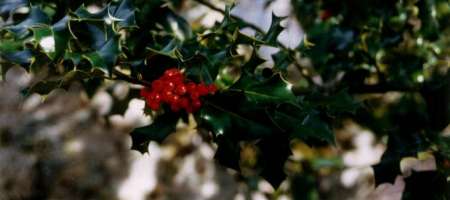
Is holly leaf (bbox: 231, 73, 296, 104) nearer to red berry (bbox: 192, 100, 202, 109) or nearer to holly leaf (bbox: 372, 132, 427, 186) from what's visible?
red berry (bbox: 192, 100, 202, 109)

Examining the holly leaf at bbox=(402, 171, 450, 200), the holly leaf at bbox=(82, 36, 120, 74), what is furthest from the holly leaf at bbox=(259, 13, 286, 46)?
the holly leaf at bbox=(402, 171, 450, 200)

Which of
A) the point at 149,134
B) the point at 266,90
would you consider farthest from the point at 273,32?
the point at 149,134

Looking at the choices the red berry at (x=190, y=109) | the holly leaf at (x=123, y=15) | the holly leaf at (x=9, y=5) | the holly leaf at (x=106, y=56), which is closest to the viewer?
the holly leaf at (x=106, y=56)

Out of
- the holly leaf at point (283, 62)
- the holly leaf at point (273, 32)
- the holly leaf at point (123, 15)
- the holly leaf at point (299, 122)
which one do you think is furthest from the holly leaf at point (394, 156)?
the holly leaf at point (123, 15)

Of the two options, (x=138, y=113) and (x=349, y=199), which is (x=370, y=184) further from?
(x=138, y=113)

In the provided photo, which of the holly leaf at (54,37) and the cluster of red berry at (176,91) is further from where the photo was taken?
the cluster of red berry at (176,91)

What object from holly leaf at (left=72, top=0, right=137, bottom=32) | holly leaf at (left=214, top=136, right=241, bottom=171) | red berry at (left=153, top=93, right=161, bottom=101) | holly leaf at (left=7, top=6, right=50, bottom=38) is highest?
holly leaf at (left=72, top=0, right=137, bottom=32)

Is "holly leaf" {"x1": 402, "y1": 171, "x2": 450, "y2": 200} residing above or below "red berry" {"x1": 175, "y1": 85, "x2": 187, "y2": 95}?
below

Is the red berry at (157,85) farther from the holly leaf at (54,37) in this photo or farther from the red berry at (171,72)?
the holly leaf at (54,37)
